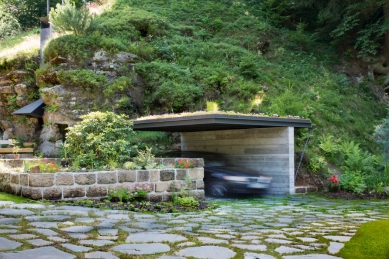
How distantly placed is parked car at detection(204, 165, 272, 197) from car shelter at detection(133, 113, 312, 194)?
1405 millimetres

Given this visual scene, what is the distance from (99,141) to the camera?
1002 centimetres

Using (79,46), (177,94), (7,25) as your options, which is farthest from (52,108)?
(7,25)

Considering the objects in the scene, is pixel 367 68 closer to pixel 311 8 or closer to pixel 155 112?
pixel 311 8

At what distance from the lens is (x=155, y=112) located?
59.2 feet

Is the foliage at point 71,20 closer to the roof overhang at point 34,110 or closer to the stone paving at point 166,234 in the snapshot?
the roof overhang at point 34,110

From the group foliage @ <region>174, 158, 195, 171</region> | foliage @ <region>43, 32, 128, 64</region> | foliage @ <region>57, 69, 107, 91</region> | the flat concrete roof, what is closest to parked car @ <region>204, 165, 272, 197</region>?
the flat concrete roof

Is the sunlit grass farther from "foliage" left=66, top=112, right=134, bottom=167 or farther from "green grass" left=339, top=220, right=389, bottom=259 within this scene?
"green grass" left=339, top=220, right=389, bottom=259

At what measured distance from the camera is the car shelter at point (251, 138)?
11205 mm

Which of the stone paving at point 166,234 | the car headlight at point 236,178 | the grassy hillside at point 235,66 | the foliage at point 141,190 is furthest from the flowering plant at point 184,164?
the grassy hillside at point 235,66

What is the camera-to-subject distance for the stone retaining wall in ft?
25.2

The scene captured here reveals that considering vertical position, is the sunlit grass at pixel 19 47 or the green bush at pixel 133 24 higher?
the green bush at pixel 133 24

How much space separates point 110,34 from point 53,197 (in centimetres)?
1446

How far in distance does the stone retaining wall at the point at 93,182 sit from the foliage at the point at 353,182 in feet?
19.0

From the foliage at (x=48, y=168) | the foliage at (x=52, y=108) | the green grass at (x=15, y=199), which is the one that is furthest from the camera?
the foliage at (x=52, y=108)
